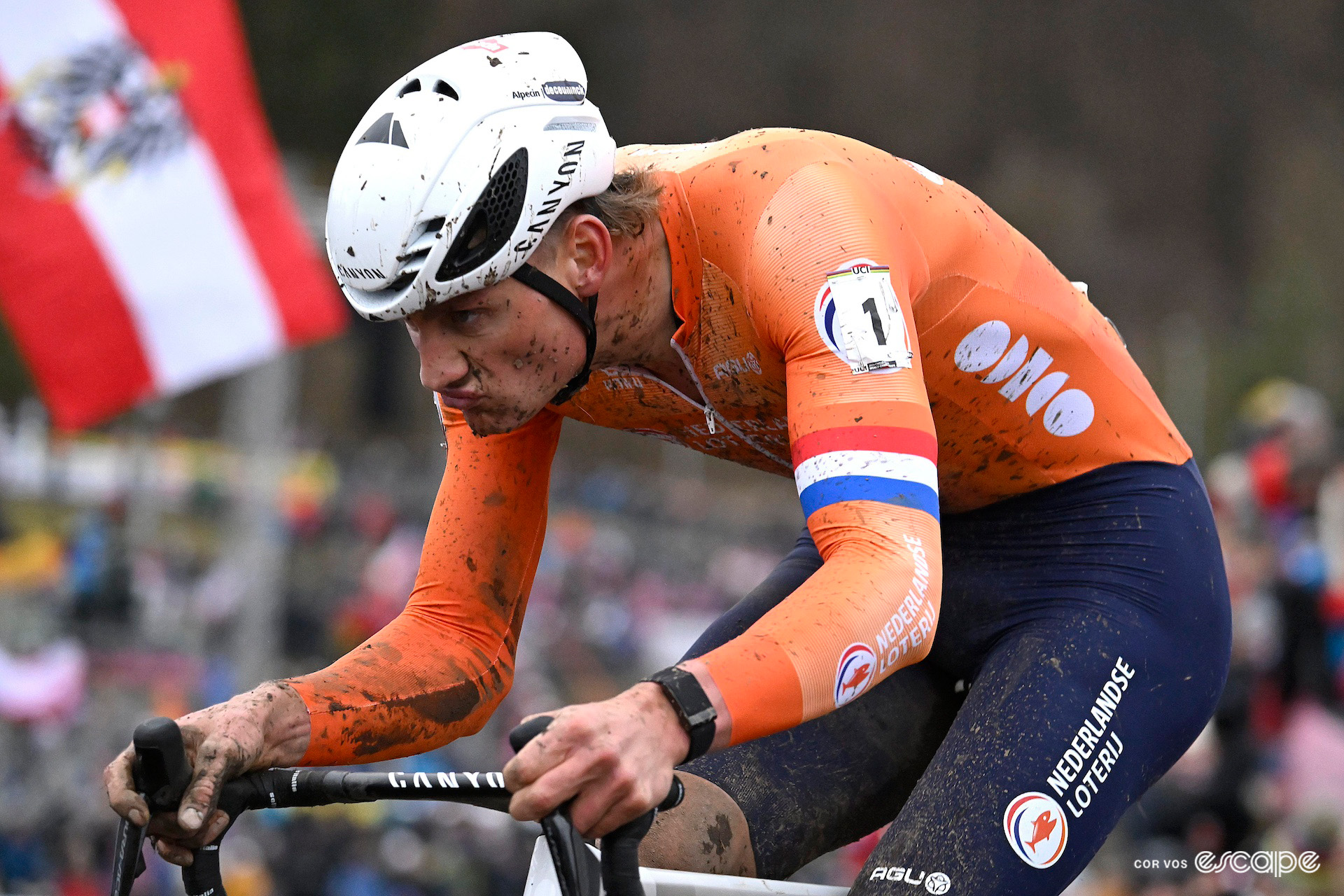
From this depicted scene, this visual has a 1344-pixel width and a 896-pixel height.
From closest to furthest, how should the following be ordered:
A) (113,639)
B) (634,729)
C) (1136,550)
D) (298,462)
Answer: (634,729) < (1136,550) < (113,639) < (298,462)

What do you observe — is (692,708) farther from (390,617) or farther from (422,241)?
(390,617)

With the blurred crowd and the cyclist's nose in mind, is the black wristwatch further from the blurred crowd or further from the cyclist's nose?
the blurred crowd

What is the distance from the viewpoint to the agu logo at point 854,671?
255 centimetres

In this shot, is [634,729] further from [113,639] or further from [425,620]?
[113,639]

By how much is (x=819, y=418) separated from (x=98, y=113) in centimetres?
832

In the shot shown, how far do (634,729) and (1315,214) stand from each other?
66.7m

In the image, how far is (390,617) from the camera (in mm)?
17391

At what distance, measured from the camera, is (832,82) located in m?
76.4

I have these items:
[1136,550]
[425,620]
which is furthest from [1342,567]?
[425,620]

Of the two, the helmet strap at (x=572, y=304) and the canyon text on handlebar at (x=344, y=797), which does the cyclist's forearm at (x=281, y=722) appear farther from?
the helmet strap at (x=572, y=304)

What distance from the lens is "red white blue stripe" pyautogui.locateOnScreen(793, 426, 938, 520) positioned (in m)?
2.70

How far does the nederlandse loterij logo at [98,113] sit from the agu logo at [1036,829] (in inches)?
331
